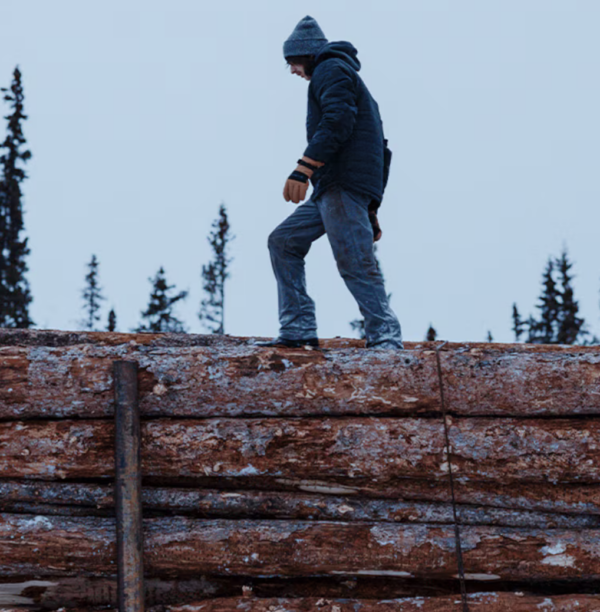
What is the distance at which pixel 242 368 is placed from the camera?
14.0 ft

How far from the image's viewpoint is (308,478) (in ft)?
13.7

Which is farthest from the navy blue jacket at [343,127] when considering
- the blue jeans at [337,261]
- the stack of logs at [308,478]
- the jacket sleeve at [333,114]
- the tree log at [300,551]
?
the tree log at [300,551]

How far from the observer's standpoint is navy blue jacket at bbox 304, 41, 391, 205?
4.92 m

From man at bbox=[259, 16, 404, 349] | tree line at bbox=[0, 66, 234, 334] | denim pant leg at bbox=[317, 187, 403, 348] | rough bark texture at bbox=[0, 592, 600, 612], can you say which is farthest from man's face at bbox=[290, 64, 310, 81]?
tree line at bbox=[0, 66, 234, 334]

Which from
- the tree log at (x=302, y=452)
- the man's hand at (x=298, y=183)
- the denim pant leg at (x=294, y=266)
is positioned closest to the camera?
the tree log at (x=302, y=452)

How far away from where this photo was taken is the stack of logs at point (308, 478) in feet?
→ 13.2

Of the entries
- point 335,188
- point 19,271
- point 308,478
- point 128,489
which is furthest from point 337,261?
point 19,271

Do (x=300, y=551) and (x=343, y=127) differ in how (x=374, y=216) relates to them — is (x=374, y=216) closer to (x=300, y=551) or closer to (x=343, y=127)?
(x=343, y=127)

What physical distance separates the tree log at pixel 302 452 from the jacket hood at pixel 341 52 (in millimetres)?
2731

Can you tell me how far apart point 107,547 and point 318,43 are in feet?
12.6

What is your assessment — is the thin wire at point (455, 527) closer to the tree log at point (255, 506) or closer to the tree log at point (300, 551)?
the tree log at point (300, 551)

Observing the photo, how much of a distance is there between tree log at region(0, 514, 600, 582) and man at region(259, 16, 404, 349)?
1.49 meters

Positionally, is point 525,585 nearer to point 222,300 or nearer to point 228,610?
point 228,610

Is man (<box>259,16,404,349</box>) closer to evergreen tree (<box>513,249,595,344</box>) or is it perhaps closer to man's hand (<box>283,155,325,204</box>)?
man's hand (<box>283,155,325,204</box>)
